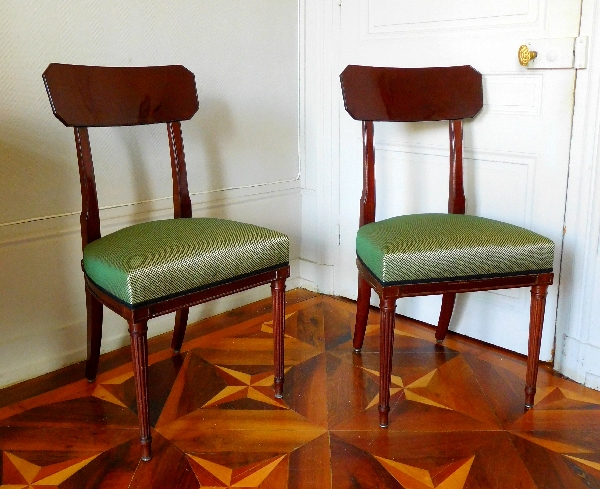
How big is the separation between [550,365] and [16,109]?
5.65 ft

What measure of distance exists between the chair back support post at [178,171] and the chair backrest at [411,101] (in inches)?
19.6

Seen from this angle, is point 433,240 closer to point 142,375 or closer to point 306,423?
point 306,423

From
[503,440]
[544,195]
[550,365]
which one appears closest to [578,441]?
[503,440]

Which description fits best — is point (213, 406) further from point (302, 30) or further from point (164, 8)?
point (302, 30)

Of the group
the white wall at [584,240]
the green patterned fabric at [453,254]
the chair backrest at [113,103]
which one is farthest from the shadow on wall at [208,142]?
Result: the white wall at [584,240]

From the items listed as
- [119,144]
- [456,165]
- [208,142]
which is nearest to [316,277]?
[208,142]

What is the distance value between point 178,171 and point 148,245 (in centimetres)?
40

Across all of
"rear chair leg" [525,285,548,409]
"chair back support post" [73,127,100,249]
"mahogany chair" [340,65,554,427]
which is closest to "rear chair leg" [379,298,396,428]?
"mahogany chair" [340,65,554,427]

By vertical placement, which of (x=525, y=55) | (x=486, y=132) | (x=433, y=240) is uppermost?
(x=525, y=55)

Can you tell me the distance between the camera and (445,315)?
196 cm

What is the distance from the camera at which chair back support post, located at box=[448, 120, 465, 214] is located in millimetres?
1809

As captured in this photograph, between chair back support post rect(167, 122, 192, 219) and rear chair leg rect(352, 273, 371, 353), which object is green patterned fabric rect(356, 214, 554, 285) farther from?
chair back support post rect(167, 122, 192, 219)

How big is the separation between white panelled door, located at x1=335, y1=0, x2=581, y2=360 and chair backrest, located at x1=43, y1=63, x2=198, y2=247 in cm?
74

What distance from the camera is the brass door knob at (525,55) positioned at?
5.60 ft
